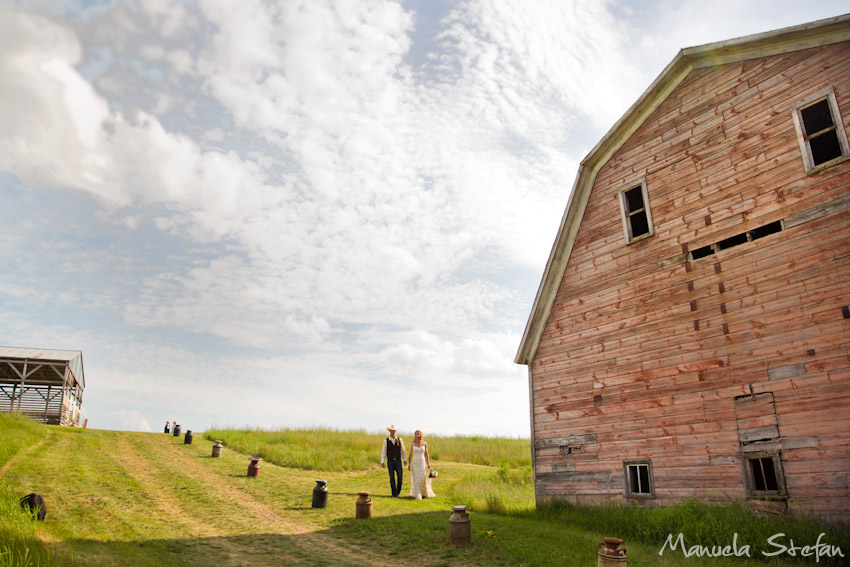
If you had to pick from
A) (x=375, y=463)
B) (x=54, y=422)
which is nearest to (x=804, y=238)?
(x=375, y=463)

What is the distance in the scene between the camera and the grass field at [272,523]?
7.82m

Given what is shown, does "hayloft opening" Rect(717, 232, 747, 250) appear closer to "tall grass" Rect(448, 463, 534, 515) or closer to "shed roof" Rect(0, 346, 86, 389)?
"tall grass" Rect(448, 463, 534, 515)

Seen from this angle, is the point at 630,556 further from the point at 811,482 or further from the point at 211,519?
the point at 211,519

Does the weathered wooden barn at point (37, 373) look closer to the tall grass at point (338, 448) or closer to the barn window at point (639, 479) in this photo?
the tall grass at point (338, 448)

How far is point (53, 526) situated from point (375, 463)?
14.1 meters

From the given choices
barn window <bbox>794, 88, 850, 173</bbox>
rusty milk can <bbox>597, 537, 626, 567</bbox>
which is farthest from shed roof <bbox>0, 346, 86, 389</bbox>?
barn window <bbox>794, 88, 850, 173</bbox>

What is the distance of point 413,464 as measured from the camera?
48.2 feet

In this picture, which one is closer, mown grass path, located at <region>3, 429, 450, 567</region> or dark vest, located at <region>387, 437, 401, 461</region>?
mown grass path, located at <region>3, 429, 450, 567</region>

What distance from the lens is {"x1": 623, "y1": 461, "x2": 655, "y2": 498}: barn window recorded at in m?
10.9

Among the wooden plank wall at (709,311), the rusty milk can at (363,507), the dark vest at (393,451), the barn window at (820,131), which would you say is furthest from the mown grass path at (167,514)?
the barn window at (820,131)

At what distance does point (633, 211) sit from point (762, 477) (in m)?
6.57

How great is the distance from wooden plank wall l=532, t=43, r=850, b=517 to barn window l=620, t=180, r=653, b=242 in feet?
0.66

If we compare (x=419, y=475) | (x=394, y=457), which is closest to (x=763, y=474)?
(x=419, y=475)

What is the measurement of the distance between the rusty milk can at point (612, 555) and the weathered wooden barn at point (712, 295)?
4.24m
